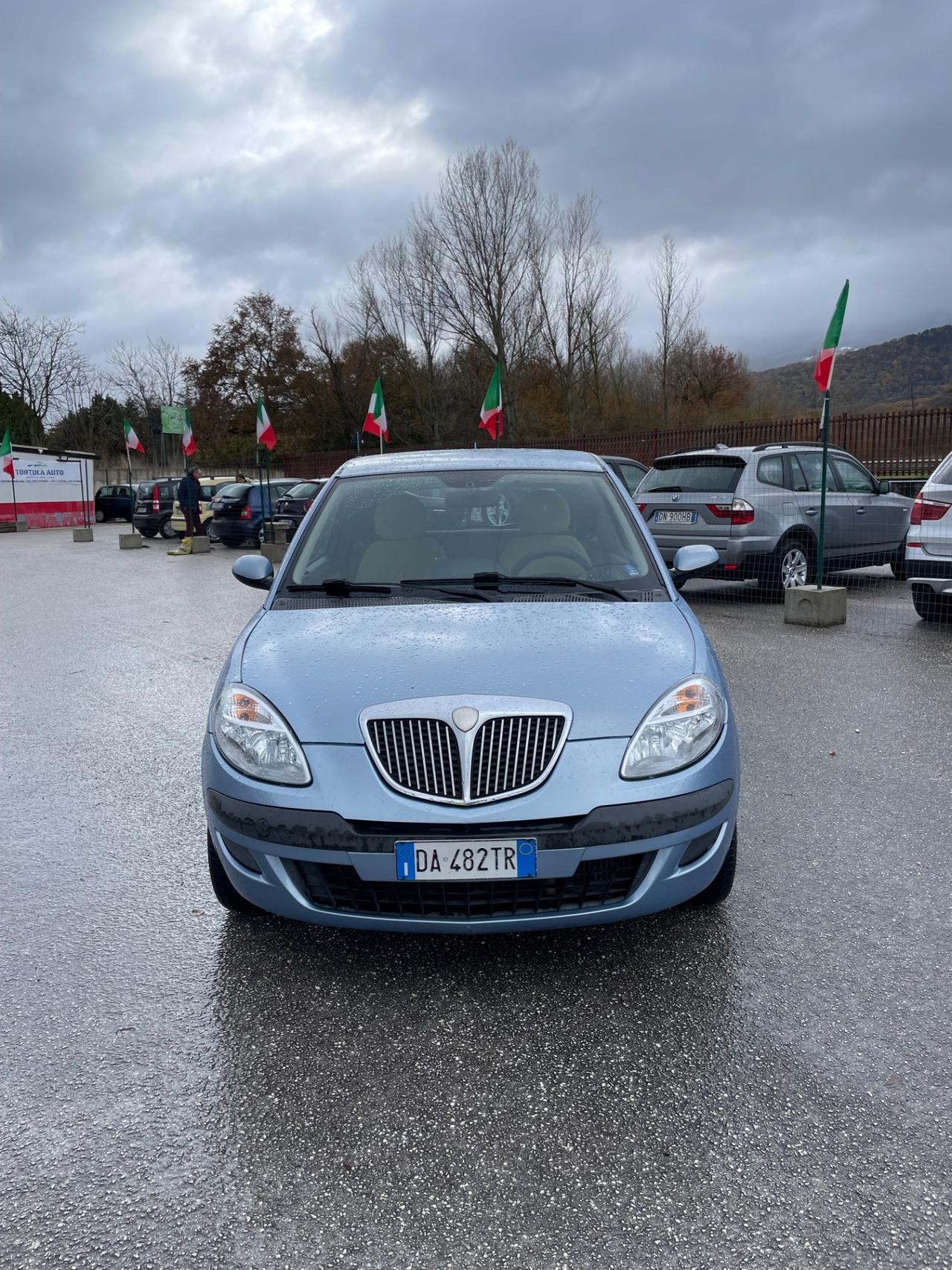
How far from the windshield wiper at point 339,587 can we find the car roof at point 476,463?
0.79 meters

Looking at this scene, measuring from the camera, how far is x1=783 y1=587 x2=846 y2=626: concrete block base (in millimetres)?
9266

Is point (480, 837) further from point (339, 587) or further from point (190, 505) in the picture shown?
point (190, 505)

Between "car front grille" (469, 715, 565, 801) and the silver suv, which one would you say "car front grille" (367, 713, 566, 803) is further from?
the silver suv

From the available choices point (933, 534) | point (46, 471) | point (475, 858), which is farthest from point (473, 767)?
point (46, 471)

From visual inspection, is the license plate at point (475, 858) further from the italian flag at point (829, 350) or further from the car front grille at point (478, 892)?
the italian flag at point (829, 350)

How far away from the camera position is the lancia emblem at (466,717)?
2.75m

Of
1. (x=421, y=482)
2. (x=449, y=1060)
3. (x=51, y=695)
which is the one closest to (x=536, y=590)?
(x=421, y=482)

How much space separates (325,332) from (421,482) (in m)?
45.0

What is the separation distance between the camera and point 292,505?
73.3 ft

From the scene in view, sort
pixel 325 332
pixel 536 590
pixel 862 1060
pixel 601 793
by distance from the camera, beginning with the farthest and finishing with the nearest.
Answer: pixel 325 332 → pixel 536 590 → pixel 601 793 → pixel 862 1060

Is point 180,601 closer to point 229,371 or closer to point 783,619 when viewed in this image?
point 783,619

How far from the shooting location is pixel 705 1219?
2.00m

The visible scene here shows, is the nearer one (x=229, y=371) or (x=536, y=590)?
(x=536, y=590)

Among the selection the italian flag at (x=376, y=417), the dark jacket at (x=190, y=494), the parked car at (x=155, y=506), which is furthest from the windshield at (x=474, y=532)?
the parked car at (x=155, y=506)
